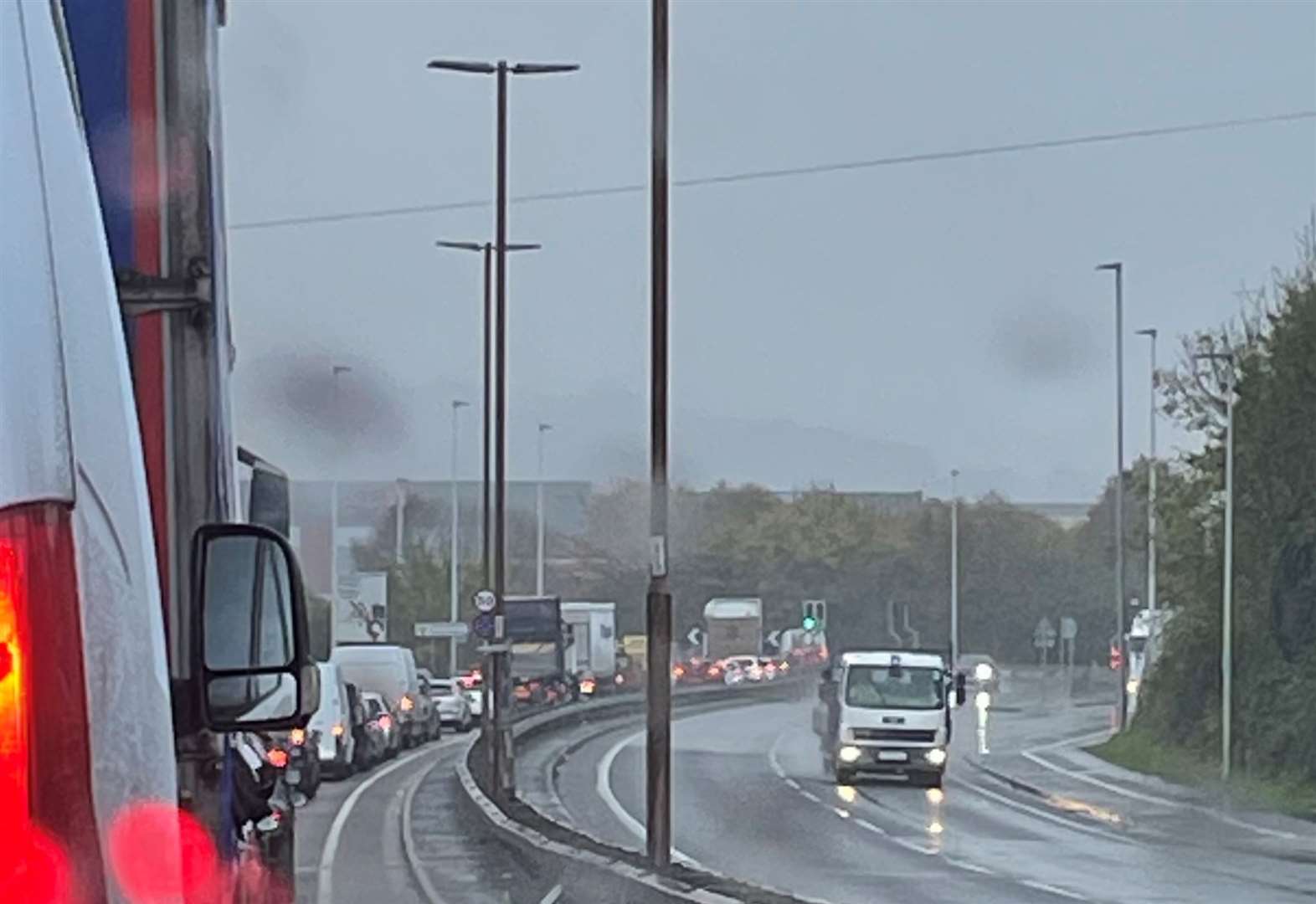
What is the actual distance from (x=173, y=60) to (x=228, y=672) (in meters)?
1.25

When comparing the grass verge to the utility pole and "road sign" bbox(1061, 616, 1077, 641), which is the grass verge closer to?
"road sign" bbox(1061, 616, 1077, 641)

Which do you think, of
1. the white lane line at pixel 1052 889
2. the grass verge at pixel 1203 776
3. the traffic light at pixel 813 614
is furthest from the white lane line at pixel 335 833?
the grass verge at pixel 1203 776

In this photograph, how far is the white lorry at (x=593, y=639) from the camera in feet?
277

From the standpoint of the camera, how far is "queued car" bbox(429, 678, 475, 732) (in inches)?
2766

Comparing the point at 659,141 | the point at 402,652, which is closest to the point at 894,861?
the point at 659,141

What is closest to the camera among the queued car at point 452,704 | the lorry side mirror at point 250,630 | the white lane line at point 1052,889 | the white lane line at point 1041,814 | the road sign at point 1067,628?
the lorry side mirror at point 250,630

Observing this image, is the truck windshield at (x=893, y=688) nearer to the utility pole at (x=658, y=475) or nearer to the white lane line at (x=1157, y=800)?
the white lane line at (x=1157, y=800)

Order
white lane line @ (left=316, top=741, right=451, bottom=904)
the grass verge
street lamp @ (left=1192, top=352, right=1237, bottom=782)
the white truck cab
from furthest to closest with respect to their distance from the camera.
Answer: street lamp @ (left=1192, top=352, right=1237, bottom=782) < the white truck cab < the grass verge < white lane line @ (left=316, top=741, right=451, bottom=904)

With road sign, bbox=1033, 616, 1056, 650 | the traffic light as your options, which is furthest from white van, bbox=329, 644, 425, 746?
road sign, bbox=1033, 616, 1056, 650

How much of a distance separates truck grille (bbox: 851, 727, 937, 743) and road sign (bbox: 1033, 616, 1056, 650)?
16.1 meters

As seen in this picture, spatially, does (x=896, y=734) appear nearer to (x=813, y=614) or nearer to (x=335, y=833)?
(x=813, y=614)

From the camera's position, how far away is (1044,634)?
61.5 m

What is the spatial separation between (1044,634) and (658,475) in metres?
39.6

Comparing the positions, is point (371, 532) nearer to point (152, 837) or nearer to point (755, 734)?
point (755, 734)
